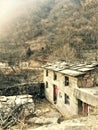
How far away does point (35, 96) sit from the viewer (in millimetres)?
26562

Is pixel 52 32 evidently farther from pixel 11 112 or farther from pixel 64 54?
pixel 11 112

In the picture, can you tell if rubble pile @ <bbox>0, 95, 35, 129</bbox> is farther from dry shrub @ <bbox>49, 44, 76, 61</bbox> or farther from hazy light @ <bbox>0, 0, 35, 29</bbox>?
hazy light @ <bbox>0, 0, 35, 29</bbox>

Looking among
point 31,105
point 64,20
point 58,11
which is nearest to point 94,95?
point 31,105

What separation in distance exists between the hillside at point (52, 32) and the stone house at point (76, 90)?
1726 centimetres

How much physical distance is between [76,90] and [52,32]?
1561 inches

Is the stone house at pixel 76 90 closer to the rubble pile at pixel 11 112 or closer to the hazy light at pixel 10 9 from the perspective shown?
the rubble pile at pixel 11 112

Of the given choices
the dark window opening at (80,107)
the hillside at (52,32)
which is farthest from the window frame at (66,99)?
the hillside at (52,32)

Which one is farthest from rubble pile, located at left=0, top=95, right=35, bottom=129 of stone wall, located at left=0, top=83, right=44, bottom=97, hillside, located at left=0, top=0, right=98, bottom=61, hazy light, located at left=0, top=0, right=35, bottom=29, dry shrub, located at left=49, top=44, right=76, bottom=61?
hazy light, located at left=0, top=0, right=35, bottom=29

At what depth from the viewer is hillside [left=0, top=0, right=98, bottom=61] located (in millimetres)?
44594

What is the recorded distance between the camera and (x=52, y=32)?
56.4 meters

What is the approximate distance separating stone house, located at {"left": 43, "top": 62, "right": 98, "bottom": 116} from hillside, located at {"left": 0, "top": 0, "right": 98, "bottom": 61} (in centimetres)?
1726

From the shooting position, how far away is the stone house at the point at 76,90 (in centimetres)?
1631

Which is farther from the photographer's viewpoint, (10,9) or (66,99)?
(10,9)

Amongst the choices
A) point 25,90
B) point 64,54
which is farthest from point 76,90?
point 64,54
